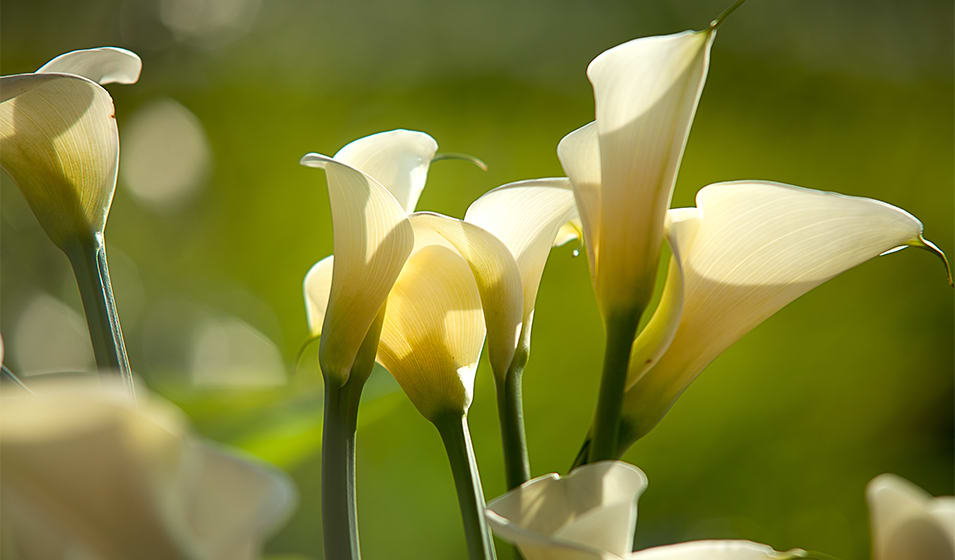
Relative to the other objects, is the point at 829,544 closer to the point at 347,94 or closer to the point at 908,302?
the point at 908,302

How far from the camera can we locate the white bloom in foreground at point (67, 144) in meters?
0.12

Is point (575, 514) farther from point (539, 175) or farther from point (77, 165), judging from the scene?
point (539, 175)

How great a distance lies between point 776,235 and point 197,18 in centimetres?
86

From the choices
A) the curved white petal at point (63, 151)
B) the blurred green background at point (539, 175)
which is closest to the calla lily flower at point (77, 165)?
the curved white petal at point (63, 151)

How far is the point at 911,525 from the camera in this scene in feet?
0.34

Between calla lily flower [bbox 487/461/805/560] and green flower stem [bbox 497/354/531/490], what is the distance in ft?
0.05

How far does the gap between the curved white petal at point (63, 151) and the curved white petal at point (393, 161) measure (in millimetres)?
41

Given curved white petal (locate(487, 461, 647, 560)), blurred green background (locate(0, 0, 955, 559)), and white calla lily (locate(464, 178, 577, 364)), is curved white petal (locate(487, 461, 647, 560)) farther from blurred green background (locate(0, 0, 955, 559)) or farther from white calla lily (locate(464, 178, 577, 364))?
blurred green background (locate(0, 0, 955, 559))

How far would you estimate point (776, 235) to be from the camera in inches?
5.0

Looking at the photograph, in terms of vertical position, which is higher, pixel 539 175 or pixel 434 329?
pixel 434 329

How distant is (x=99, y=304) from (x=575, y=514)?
86 millimetres

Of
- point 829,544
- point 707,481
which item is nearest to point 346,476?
point 707,481

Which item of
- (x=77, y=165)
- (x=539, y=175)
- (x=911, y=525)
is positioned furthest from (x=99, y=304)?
(x=539, y=175)

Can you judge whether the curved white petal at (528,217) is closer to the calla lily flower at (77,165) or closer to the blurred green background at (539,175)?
the calla lily flower at (77,165)
